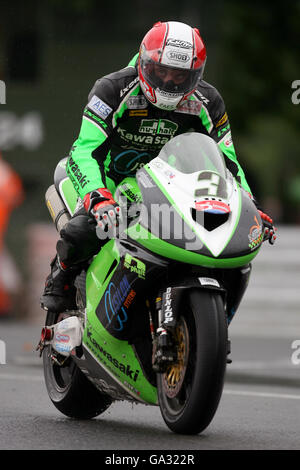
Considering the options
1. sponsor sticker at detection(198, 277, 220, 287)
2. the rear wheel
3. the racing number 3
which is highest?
the racing number 3

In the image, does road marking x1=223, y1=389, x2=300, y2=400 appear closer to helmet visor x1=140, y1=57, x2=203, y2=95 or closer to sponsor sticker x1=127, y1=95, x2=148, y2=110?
sponsor sticker x1=127, y1=95, x2=148, y2=110

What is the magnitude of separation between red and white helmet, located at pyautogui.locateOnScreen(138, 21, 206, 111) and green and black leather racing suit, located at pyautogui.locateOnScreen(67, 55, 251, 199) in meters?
0.18

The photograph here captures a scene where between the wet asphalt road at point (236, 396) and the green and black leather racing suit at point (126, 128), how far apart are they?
128cm

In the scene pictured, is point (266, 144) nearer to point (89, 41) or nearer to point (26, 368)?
point (89, 41)

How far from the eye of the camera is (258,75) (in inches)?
1169

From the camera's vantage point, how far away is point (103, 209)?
609cm

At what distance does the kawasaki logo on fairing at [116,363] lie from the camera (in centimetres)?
621

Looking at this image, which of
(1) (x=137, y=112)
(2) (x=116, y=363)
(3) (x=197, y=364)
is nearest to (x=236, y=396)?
(2) (x=116, y=363)

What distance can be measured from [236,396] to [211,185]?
9.43 ft

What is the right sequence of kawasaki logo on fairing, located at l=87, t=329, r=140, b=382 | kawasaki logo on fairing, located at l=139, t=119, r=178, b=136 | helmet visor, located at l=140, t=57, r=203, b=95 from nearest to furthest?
kawasaki logo on fairing, located at l=87, t=329, r=140, b=382 < helmet visor, located at l=140, t=57, r=203, b=95 < kawasaki logo on fairing, located at l=139, t=119, r=178, b=136

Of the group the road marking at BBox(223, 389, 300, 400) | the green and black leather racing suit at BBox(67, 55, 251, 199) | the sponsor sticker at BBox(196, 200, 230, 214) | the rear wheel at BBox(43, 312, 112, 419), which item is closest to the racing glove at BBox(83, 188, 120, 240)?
the green and black leather racing suit at BBox(67, 55, 251, 199)

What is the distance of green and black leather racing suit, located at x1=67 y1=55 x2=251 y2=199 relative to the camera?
21.7ft

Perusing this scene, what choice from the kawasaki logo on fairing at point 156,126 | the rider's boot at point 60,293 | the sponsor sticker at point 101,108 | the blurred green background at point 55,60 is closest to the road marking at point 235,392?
the rider's boot at point 60,293

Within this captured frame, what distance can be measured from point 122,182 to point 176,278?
986mm
